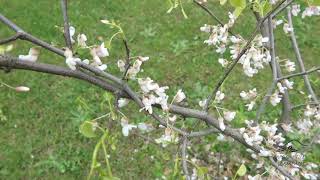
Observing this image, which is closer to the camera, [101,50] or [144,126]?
[101,50]

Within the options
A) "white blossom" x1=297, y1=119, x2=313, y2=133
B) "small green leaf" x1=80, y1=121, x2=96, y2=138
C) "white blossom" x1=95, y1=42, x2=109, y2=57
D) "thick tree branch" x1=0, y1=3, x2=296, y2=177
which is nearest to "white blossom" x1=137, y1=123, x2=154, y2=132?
"thick tree branch" x1=0, y1=3, x2=296, y2=177

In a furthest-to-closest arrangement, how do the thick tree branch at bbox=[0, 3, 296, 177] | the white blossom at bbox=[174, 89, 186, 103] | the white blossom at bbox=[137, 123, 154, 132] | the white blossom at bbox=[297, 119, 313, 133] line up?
the white blossom at bbox=[297, 119, 313, 133], the white blossom at bbox=[137, 123, 154, 132], the white blossom at bbox=[174, 89, 186, 103], the thick tree branch at bbox=[0, 3, 296, 177]

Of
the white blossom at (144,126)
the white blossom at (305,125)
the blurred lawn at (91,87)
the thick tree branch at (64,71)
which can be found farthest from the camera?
the blurred lawn at (91,87)

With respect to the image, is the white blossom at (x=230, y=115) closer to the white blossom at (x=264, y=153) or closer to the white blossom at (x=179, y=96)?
the white blossom at (x=264, y=153)

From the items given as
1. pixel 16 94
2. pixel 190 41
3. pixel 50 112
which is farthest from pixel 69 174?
pixel 190 41

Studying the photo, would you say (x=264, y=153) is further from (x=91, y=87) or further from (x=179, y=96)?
(x=91, y=87)

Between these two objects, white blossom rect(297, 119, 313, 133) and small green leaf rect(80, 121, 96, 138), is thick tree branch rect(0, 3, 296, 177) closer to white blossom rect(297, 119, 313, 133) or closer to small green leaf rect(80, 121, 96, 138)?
small green leaf rect(80, 121, 96, 138)

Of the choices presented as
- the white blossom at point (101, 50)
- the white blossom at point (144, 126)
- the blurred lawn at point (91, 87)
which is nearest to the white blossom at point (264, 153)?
the white blossom at point (144, 126)

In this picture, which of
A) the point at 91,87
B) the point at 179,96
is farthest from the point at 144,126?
the point at 91,87
